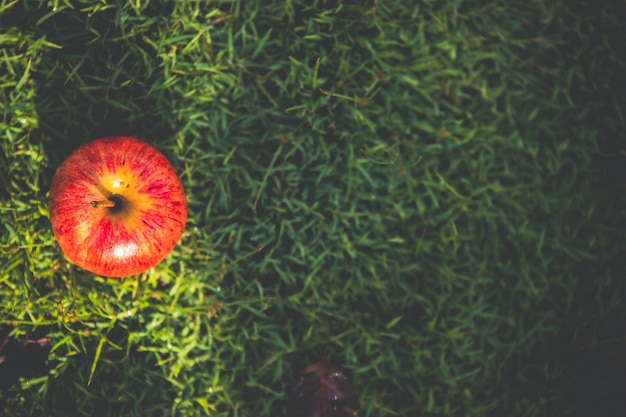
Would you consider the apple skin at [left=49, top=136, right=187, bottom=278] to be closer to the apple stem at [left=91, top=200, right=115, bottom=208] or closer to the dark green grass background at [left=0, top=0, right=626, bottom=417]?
the apple stem at [left=91, top=200, right=115, bottom=208]

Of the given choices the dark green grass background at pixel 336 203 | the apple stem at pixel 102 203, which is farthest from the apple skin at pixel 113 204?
the dark green grass background at pixel 336 203

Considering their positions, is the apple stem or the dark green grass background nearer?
the apple stem

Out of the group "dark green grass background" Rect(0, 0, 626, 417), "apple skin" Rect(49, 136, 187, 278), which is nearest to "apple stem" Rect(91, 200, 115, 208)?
"apple skin" Rect(49, 136, 187, 278)

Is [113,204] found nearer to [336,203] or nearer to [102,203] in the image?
[102,203]

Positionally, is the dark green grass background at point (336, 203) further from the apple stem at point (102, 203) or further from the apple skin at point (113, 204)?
the apple stem at point (102, 203)

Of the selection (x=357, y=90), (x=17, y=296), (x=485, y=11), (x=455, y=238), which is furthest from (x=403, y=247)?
(x=17, y=296)

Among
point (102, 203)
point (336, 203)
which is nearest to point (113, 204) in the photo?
point (102, 203)
